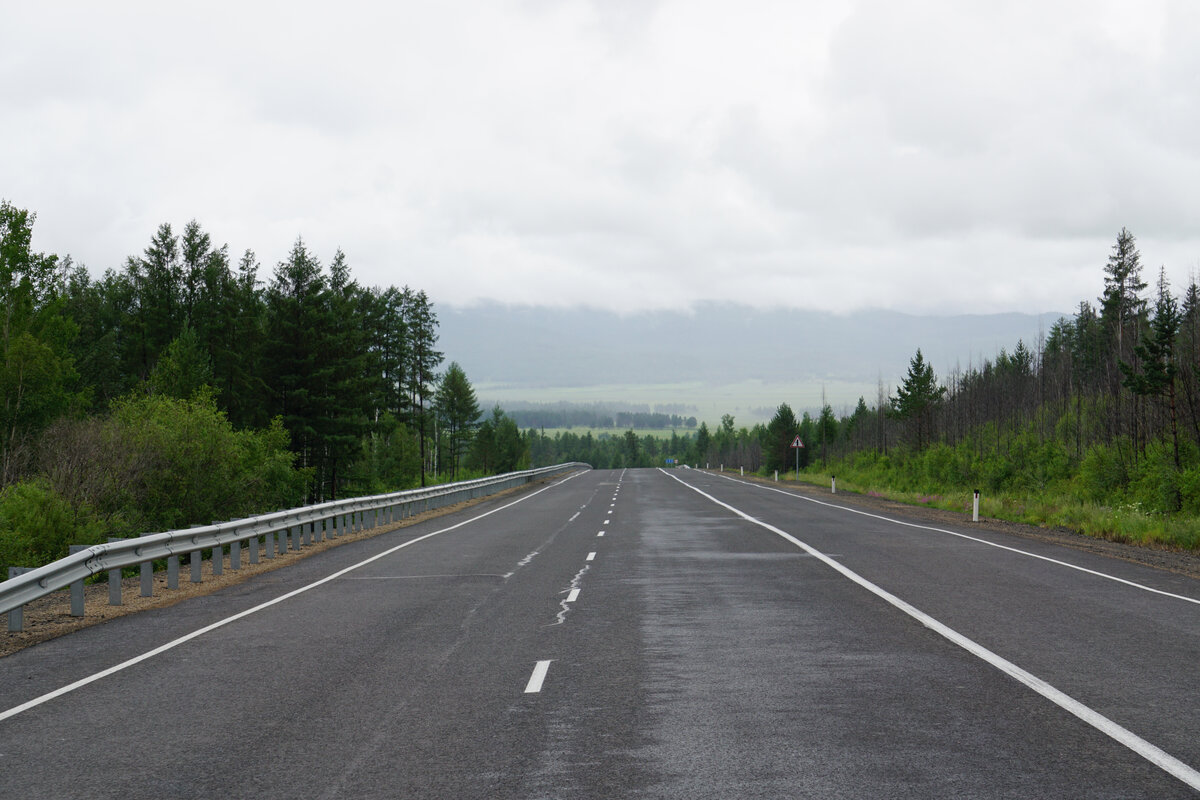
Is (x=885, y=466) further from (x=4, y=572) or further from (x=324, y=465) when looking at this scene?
(x=4, y=572)

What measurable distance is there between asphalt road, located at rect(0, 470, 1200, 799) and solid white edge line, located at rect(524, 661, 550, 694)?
0.06 metres

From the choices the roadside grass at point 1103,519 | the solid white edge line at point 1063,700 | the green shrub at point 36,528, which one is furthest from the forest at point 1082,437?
the green shrub at point 36,528

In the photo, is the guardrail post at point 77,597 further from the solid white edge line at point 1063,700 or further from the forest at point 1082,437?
the forest at point 1082,437

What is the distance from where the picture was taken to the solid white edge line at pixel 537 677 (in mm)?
8168

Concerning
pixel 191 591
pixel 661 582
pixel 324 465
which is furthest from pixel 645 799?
pixel 324 465

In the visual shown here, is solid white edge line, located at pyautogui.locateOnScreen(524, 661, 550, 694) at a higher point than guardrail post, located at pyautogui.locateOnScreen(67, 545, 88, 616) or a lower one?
lower

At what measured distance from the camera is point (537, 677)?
8633 millimetres

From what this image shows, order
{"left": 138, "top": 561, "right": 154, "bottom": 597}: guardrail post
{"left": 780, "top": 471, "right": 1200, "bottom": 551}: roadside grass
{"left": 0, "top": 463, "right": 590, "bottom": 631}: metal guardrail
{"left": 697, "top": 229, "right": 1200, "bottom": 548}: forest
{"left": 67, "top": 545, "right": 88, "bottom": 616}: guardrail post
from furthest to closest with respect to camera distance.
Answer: {"left": 697, "top": 229, "right": 1200, "bottom": 548}: forest
{"left": 780, "top": 471, "right": 1200, "bottom": 551}: roadside grass
{"left": 138, "top": 561, "right": 154, "bottom": 597}: guardrail post
{"left": 67, "top": 545, "right": 88, "bottom": 616}: guardrail post
{"left": 0, "top": 463, "right": 590, "bottom": 631}: metal guardrail

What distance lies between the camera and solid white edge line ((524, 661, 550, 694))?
8.17m

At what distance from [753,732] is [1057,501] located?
33.0 metres

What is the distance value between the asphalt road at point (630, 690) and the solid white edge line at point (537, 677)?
0.18 feet

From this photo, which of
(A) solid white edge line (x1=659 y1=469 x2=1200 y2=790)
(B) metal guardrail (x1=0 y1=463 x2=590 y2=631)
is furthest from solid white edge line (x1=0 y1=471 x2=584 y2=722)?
(A) solid white edge line (x1=659 y1=469 x2=1200 y2=790)

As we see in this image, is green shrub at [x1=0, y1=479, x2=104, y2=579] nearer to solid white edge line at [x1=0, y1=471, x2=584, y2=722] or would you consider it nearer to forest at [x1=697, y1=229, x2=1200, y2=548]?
solid white edge line at [x1=0, y1=471, x2=584, y2=722]

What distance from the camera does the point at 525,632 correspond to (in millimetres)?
11008
